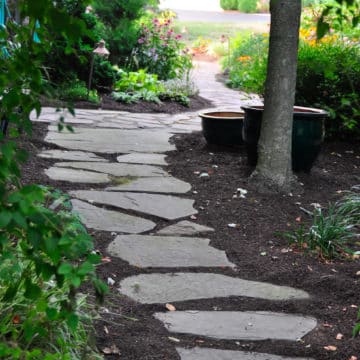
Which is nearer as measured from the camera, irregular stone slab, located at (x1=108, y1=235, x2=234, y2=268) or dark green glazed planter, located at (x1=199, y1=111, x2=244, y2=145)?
irregular stone slab, located at (x1=108, y1=235, x2=234, y2=268)

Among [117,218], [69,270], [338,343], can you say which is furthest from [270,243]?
[69,270]

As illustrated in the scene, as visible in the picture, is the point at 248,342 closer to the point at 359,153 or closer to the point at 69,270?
the point at 69,270

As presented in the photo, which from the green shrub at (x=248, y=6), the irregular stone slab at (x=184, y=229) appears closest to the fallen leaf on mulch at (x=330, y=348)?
the irregular stone slab at (x=184, y=229)

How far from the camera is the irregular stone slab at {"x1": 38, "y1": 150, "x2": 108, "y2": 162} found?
508 centimetres

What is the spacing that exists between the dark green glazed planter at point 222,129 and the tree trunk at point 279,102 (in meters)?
1.12

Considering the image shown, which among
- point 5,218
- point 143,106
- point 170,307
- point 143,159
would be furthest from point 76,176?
point 143,106

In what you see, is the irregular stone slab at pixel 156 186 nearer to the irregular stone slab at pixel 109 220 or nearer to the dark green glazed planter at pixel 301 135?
the irregular stone slab at pixel 109 220

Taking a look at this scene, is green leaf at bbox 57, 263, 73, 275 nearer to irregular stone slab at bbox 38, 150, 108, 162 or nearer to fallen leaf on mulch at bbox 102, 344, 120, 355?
fallen leaf on mulch at bbox 102, 344, 120, 355

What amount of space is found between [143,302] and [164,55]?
8.82m

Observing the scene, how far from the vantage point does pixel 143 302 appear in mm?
2746

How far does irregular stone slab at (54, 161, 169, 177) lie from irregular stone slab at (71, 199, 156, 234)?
2.97 ft

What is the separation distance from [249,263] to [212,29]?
2142 centimetres

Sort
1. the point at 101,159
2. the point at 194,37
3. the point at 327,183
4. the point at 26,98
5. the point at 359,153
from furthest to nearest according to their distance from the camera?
the point at 194,37 < the point at 359,153 < the point at 101,159 < the point at 327,183 < the point at 26,98

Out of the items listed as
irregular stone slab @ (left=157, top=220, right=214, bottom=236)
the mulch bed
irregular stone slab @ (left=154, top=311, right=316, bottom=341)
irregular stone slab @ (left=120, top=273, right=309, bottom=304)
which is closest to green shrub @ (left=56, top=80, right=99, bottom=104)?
the mulch bed
